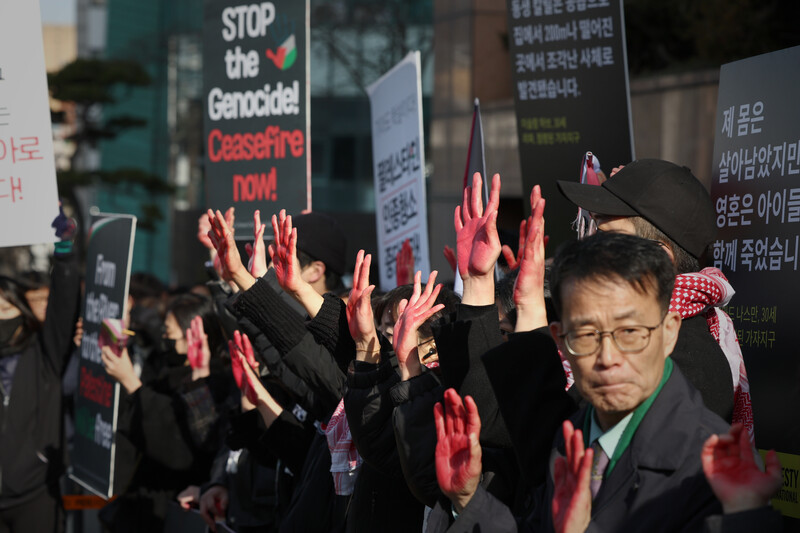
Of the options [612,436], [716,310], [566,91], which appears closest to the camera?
[612,436]

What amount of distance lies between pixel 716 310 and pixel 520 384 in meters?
0.75

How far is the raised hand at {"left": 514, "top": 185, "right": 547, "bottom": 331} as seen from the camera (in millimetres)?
2666

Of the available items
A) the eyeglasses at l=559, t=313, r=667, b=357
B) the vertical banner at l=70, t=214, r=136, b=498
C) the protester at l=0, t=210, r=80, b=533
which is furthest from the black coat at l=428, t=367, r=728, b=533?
the protester at l=0, t=210, r=80, b=533

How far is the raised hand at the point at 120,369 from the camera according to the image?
20.1ft

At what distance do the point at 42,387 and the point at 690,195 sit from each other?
15.9 feet

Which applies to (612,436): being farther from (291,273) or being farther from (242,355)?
(242,355)

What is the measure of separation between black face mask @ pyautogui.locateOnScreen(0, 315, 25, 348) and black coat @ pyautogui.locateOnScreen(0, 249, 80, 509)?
0.38 ft

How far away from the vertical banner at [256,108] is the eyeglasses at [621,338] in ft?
11.7

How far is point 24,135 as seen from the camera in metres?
5.21

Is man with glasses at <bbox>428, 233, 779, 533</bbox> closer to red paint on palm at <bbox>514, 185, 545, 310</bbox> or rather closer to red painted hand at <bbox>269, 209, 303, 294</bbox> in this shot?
red paint on palm at <bbox>514, 185, 545, 310</bbox>

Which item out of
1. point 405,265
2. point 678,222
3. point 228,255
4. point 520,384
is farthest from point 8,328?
point 678,222

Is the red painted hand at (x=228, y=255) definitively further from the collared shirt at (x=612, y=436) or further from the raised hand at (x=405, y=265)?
the collared shirt at (x=612, y=436)

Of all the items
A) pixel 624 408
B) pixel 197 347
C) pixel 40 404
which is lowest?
pixel 40 404

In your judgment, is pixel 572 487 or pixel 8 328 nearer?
pixel 572 487
